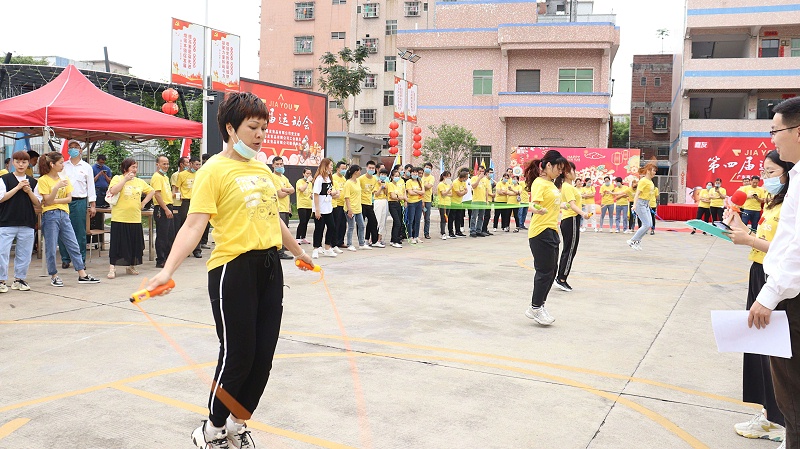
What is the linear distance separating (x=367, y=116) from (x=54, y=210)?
34.7 m

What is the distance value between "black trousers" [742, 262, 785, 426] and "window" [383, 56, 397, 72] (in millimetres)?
39596

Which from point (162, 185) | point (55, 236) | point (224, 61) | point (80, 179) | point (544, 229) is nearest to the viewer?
point (544, 229)

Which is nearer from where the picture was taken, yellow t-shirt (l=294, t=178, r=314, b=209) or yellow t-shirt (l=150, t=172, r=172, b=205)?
yellow t-shirt (l=150, t=172, r=172, b=205)

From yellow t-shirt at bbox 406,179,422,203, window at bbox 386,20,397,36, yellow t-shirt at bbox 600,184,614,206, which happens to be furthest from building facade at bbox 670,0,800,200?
window at bbox 386,20,397,36

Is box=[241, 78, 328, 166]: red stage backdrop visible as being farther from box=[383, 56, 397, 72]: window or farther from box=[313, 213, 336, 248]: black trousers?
box=[383, 56, 397, 72]: window

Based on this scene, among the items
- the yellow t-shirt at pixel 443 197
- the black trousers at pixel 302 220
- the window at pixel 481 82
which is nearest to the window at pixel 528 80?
the window at pixel 481 82

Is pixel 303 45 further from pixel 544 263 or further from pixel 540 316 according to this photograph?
pixel 540 316

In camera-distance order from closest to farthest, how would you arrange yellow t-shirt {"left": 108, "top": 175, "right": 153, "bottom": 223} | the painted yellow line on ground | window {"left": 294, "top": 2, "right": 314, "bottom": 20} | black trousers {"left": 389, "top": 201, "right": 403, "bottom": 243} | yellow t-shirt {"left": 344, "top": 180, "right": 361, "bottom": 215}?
the painted yellow line on ground < yellow t-shirt {"left": 108, "top": 175, "right": 153, "bottom": 223} < yellow t-shirt {"left": 344, "top": 180, "right": 361, "bottom": 215} < black trousers {"left": 389, "top": 201, "right": 403, "bottom": 243} < window {"left": 294, "top": 2, "right": 314, "bottom": 20}

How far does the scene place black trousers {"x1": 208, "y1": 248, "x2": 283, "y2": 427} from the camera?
2990 mm

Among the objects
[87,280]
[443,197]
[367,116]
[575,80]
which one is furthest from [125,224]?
[367,116]

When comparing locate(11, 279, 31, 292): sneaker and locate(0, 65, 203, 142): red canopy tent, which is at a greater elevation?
locate(0, 65, 203, 142): red canopy tent

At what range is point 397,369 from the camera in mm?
4652

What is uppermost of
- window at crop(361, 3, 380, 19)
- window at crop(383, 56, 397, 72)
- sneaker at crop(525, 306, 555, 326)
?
window at crop(361, 3, 380, 19)

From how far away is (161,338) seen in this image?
545 centimetres
